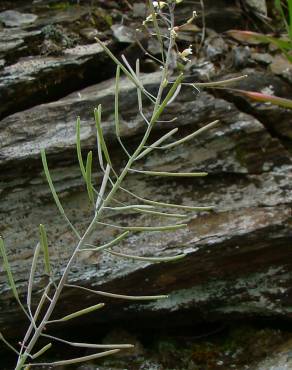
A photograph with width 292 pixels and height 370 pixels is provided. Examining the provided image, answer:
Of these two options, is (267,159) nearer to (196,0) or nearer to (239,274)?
(239,274)

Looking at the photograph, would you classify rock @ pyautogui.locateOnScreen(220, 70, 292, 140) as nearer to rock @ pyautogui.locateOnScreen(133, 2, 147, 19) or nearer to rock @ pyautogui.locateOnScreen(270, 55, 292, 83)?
rock @ pyautogui.locateOnScreen(270, 55, 292, 83)

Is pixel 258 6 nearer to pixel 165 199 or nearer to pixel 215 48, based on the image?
pixel 215 48

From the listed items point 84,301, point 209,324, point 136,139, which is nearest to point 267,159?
point 136,139

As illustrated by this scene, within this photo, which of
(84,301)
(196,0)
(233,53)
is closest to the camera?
(84,301)

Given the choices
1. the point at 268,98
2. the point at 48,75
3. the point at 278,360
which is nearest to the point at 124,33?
the point at 48,75

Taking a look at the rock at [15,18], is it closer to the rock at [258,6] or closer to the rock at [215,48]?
the rock at [215,48]

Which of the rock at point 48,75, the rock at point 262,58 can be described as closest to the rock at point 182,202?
the rock at point 48,75
